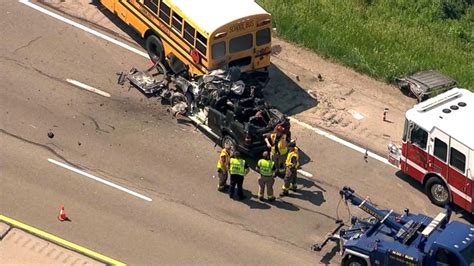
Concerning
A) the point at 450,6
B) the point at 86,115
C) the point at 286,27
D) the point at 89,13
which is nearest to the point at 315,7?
the point at 286,27

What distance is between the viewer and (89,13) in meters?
32.8

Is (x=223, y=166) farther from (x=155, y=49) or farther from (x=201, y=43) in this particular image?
(x=155, y=49)

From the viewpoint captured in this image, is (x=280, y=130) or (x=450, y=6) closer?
(x=280, y=130)

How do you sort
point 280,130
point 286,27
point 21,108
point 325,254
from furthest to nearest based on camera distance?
Result: point 286,27 → point 21,108 → point 280,130 → point 325,254

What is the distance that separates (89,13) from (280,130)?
389 inches

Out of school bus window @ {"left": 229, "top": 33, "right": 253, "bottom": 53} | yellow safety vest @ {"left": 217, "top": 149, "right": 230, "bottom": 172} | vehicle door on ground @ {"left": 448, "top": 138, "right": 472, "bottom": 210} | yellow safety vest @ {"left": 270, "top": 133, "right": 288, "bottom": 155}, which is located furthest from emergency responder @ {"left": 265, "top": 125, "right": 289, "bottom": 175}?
vehicle door on ground @ {"left": 448, "top": 138, "right": 472, "bottom": 210}

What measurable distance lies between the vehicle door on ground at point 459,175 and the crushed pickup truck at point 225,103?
170 inches

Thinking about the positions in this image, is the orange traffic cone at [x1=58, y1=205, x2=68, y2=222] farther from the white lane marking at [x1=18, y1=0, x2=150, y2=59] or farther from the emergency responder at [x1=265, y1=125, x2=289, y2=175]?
the white lane marking at [x1=18, y1=0, x2=150, y2=59]

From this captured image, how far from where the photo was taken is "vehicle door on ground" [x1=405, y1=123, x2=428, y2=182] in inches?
1007

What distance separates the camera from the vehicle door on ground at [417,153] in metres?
25.6

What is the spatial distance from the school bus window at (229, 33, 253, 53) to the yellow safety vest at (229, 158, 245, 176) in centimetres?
464

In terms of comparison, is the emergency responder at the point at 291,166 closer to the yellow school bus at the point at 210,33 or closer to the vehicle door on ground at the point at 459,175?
the vehicle door on ground at the point at 459,175

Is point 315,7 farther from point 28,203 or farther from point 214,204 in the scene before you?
point 28,203

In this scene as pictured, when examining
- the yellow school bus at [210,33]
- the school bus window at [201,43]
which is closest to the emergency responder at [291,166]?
the yellow school bus at [210,33]
